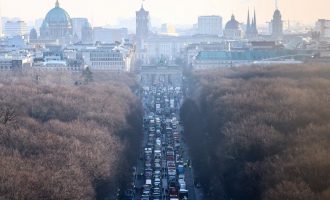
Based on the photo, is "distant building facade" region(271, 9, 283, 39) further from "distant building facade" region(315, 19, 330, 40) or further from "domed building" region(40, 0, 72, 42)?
"domed building" region(40, 0, 72, 42)

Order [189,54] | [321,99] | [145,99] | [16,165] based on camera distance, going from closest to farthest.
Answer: [16,165] → [321,99] → [145,99] → [189,54]

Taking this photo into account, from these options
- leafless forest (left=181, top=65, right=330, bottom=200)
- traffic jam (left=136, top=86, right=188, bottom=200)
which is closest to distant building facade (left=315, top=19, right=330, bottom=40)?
traffic jam (left=136, top=86, right=188, bottom=200)

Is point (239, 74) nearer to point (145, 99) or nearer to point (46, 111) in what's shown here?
point (145, 99)

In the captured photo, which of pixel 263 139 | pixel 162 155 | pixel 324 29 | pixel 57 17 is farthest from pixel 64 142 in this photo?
pixel 324 29

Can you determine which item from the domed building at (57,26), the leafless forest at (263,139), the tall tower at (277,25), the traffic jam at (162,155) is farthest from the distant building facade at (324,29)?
the leafless forest at (263,139)

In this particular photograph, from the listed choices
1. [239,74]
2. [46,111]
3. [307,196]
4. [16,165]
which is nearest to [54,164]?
[16,165]

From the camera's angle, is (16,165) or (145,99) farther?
(145,99)

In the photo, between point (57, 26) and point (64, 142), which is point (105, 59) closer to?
point (57, 26)
